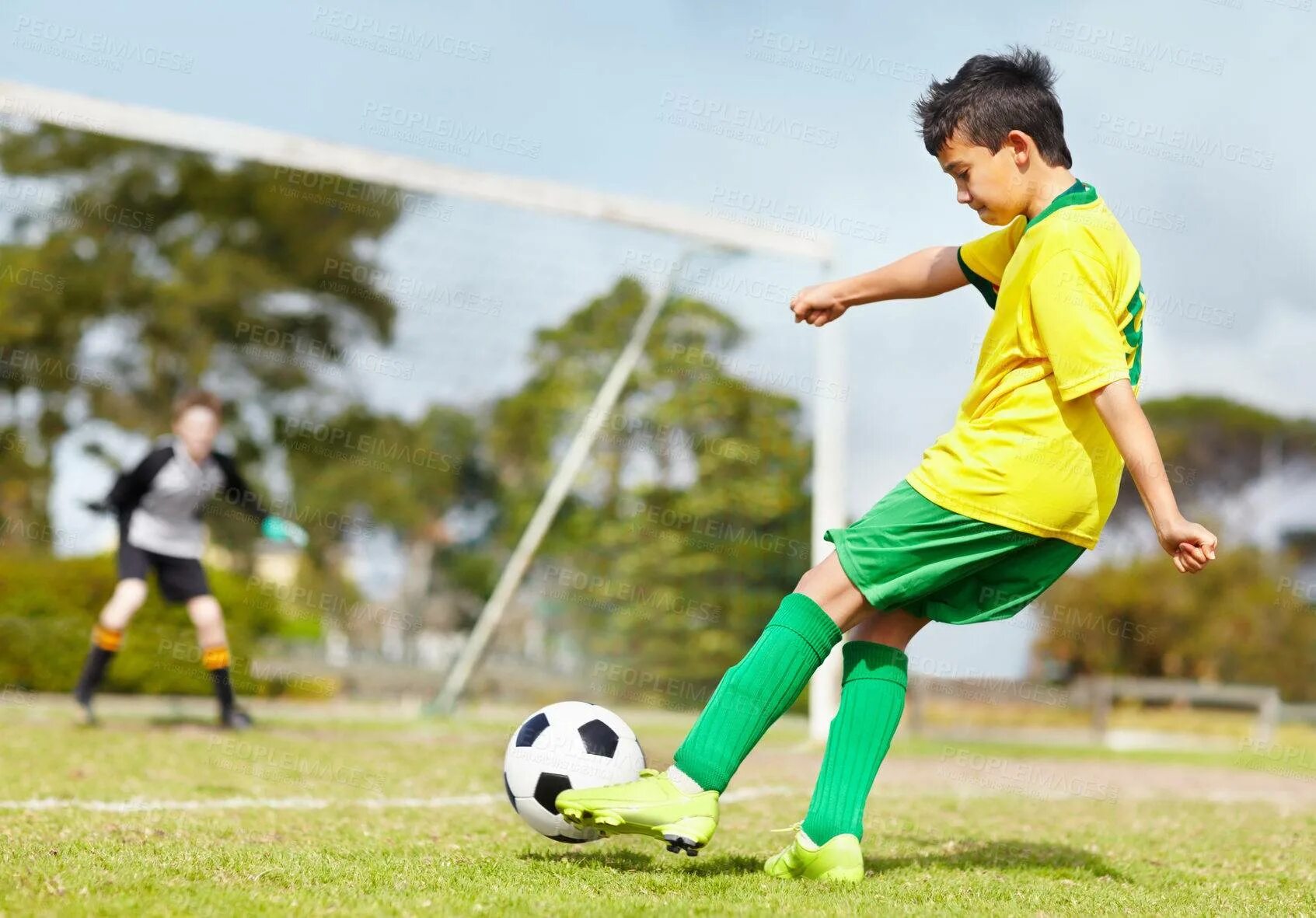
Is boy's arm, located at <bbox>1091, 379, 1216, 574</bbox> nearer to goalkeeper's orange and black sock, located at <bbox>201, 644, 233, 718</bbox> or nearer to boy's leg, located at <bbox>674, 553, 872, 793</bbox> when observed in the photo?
boy's leg, located at <bbox>674, 553, 872, 793</bbox>

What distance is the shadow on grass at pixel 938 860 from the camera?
3.08m

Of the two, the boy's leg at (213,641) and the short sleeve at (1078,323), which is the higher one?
the short sleeve at (1078,323)

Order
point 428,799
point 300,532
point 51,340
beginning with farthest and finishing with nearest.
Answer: point 51,340, point 300,532, point 428,799

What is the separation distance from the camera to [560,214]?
33.4 ft

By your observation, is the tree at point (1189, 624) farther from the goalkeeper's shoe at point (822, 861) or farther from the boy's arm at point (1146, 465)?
the boy's arm at point (1146, 465)

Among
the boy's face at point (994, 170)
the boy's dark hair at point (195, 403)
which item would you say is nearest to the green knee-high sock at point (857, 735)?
the boy's face at point (994, 170)

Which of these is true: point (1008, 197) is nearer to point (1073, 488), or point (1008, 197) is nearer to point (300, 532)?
point (1073, 488)

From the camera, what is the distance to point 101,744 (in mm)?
6164

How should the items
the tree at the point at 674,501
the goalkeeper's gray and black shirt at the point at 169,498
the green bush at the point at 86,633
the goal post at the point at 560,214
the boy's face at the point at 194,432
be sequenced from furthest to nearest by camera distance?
the green bush at the point at 86,633 → the tree at the point at 674,501 → the goal post at the point at 560,214 → the boy's face at the point at 194,432 → the goalkeeper's gray and black shirt at the point at 169,498

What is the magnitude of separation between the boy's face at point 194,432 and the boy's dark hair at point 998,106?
18.2 feet

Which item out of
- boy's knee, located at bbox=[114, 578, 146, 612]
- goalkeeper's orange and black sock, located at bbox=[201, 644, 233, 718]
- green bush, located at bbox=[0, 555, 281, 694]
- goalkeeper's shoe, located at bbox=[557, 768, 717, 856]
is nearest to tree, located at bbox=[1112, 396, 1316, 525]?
green bush, located at bbox=[0, 555, 281, 694]

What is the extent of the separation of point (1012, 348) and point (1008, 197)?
338mm

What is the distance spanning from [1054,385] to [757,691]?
3.03 feet

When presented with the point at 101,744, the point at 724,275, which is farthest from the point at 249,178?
the point at 101,744
